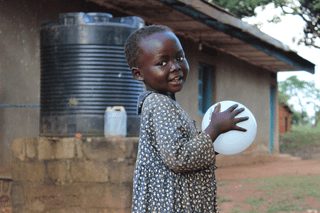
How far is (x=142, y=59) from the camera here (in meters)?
1.66

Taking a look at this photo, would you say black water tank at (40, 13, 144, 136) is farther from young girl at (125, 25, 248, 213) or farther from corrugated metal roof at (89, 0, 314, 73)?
young girl at (125, 25, 248, 213)

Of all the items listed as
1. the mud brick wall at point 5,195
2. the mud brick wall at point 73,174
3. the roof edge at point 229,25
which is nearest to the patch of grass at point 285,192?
the mud brick wall at point 73,174

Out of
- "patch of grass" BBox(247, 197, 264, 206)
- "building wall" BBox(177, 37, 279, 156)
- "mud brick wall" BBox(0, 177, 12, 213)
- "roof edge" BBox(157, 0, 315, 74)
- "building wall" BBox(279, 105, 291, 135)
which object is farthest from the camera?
"building wall" BBox(279, 105, 291, 135)

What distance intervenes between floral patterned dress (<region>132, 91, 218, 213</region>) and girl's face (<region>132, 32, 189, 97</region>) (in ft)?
0.18

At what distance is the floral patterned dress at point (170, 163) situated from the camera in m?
1.50

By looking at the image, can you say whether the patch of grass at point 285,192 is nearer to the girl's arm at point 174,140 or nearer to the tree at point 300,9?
the girl's arm at point 174,140

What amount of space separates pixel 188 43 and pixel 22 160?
211 inches

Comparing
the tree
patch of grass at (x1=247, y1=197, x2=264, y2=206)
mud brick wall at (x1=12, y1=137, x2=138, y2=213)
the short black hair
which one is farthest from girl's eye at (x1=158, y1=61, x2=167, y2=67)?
the tree

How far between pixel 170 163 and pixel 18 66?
Result: 415 centimetres

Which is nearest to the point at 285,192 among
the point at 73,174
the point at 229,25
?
the point at 229,25

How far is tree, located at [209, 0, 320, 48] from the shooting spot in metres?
14.4

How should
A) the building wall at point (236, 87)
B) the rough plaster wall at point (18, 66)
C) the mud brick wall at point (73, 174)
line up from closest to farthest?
1. the mud brick wall at point (73, 174)
2. the rough plaster wall at point (18, 66)
3. the building wall at point (236, 87)

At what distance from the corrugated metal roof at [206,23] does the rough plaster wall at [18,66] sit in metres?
1.10

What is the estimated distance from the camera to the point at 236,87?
10758 millimetres
